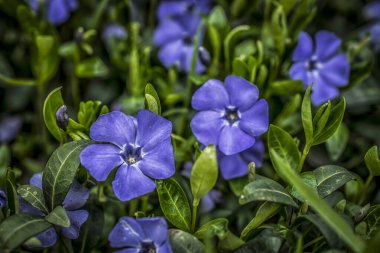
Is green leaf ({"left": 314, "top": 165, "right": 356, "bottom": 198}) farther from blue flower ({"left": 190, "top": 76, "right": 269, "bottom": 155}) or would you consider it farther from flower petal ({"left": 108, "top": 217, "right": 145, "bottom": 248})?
flower petal ({"left": 108, "top": 217, "right": 145, "bottom": 248})

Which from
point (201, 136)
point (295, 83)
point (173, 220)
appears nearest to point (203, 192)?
point (173, 220)

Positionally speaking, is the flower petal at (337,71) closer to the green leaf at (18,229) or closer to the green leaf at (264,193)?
the green leaf at (264,193)

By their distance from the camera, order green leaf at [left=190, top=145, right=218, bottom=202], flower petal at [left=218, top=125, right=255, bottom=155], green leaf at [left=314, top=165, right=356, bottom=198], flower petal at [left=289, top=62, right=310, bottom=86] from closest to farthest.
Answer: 1. green leaf at [left=190, top=145, right=218, bottom=202]
2. green leaf at [left=314, top=165, right=356, bottom=198]
3. flower petal at [left=218, top=125, right=255, bottom=155]
4. flower petal at [left=289, top=62, right=310, bottom=86]

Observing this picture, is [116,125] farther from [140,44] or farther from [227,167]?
[140,44]

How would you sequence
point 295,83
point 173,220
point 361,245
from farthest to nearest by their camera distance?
point 295,83 → point 173,220 → point 361,245

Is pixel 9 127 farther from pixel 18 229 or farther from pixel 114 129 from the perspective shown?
pixel 18 229

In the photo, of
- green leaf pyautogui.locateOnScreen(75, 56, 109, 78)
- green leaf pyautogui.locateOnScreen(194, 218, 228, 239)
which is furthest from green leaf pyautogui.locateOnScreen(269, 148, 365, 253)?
green leaf pyautogui.locateOnScreen(75, 56, 109, 78)

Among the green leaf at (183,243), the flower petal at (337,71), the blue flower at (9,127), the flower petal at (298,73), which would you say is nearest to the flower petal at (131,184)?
the green leaf at (183,243)
